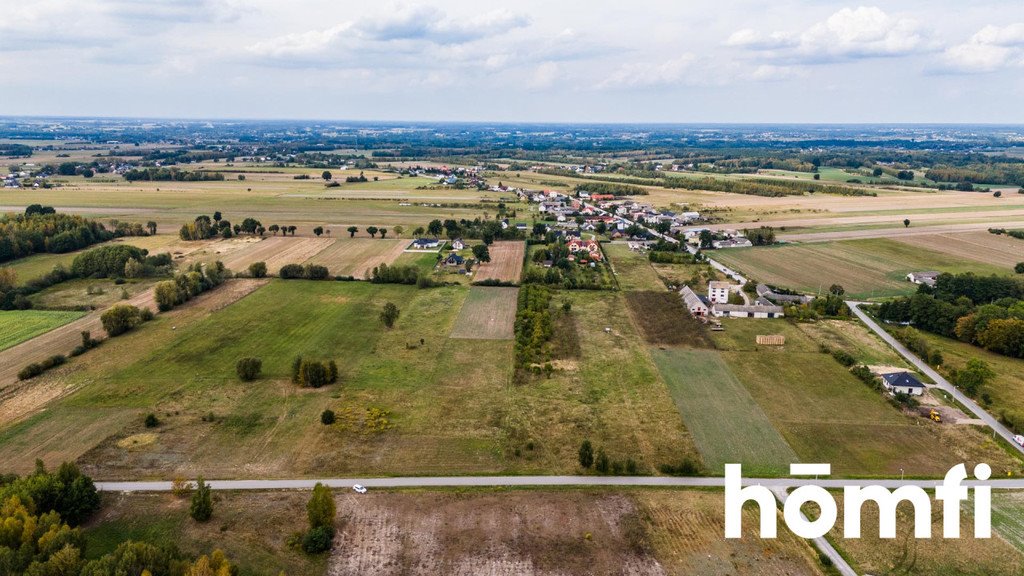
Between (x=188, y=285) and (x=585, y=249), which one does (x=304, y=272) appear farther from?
(x=585, y=249)

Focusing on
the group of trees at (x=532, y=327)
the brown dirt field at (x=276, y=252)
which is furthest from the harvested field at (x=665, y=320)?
the brown dirt field at (x=276, y=252)

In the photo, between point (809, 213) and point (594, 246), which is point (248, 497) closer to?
point (594, 246)

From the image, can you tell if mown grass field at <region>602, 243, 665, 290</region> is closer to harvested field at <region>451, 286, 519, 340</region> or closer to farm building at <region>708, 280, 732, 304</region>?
farm building at <region>708, 280, 732, 304</region>

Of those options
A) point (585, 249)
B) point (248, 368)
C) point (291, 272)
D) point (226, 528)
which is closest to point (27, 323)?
point (291, 272)

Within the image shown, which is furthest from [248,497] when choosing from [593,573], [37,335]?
[37,335]

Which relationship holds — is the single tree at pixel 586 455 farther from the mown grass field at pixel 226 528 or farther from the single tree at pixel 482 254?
the single tree at pixel 482 254
